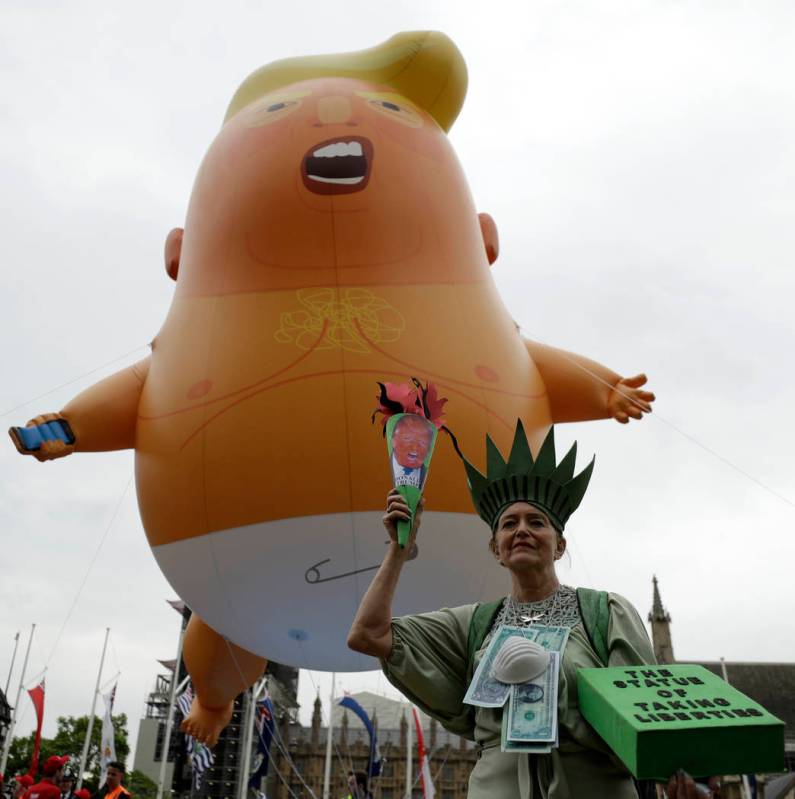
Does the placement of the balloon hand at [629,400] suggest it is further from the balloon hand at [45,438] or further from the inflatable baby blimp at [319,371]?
the balloon hand at [45,438]

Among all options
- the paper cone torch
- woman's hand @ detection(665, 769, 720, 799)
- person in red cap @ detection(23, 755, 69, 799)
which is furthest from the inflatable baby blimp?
woman's hand @ detection(665, 769, 720, 799)

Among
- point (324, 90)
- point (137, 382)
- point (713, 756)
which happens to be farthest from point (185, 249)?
point (713, 756)

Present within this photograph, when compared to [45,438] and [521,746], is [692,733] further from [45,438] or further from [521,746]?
[45,438]

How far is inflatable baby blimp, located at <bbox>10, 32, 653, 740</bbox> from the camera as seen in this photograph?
6781 millimetres

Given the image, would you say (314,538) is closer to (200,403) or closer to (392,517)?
(200,403)

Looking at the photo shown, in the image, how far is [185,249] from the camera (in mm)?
8492

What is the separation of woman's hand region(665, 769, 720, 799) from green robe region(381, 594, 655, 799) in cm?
34

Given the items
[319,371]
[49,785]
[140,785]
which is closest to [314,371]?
[319,371]

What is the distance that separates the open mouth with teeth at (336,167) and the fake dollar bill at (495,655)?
5545 mm

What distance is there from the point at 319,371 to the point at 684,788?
517cm

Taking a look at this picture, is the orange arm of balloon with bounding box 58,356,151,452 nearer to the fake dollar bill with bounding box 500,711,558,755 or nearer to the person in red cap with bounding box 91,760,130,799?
the person in red cap with bounding box 91,760,130,799

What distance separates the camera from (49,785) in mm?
7316

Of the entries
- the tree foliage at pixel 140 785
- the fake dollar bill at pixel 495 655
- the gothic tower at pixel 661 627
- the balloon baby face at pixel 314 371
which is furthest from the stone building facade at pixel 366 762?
the fake dollar bill at pixel 495 655

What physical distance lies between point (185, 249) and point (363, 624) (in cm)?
653
